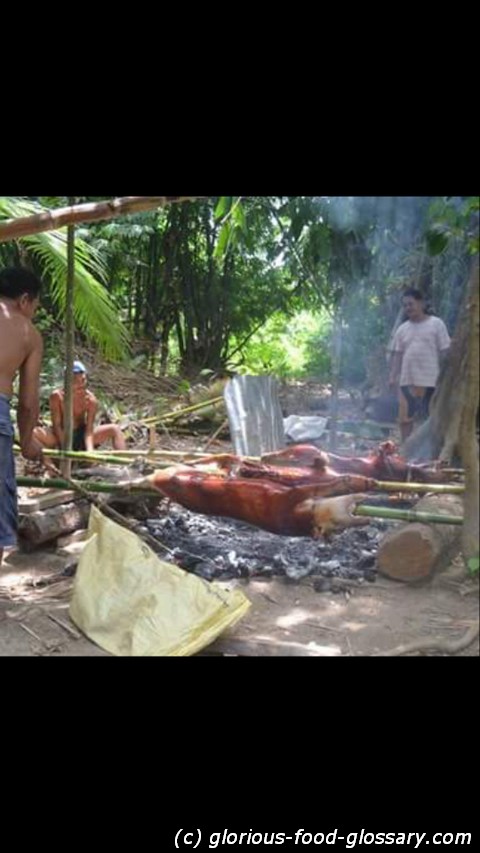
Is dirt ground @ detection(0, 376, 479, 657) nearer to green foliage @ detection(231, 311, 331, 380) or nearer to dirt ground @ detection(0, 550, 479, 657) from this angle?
dirt ground @ detection(0, 550, 479, 657)

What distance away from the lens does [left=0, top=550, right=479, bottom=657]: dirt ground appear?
2701 millimetres

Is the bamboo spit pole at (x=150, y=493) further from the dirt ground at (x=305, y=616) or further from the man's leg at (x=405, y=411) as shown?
the man's leg at (x=405, y=411)

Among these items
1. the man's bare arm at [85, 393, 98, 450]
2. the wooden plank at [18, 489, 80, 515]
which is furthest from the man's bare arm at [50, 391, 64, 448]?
the wooden plank at [18, 489, 80, 515]

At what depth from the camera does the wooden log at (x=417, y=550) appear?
10.4ft

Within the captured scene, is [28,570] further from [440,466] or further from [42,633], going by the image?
[440,466]

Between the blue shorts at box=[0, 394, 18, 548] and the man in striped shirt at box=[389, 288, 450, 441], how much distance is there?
6.77 ft

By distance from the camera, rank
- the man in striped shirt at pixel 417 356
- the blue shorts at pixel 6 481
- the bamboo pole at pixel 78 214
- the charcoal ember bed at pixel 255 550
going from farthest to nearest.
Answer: the man in striped shirt at pixel 417 356 < the charcoal ember bed at pixel 255 550 < the blue shorts at pixel 6 481 < the bamboo pole at pixel 78 214

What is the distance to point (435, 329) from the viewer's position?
13.6ft

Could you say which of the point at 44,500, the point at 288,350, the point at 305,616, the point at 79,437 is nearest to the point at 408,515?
the point at 305,616

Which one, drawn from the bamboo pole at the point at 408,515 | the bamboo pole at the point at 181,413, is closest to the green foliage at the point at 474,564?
the bamboo pole at the point at 408,515

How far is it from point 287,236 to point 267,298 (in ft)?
11.7

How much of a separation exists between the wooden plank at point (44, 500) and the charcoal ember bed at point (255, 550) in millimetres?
493

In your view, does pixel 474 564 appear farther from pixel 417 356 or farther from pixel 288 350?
pixel 288 350

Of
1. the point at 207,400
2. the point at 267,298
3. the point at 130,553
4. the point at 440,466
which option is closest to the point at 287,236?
the point at 440,466
